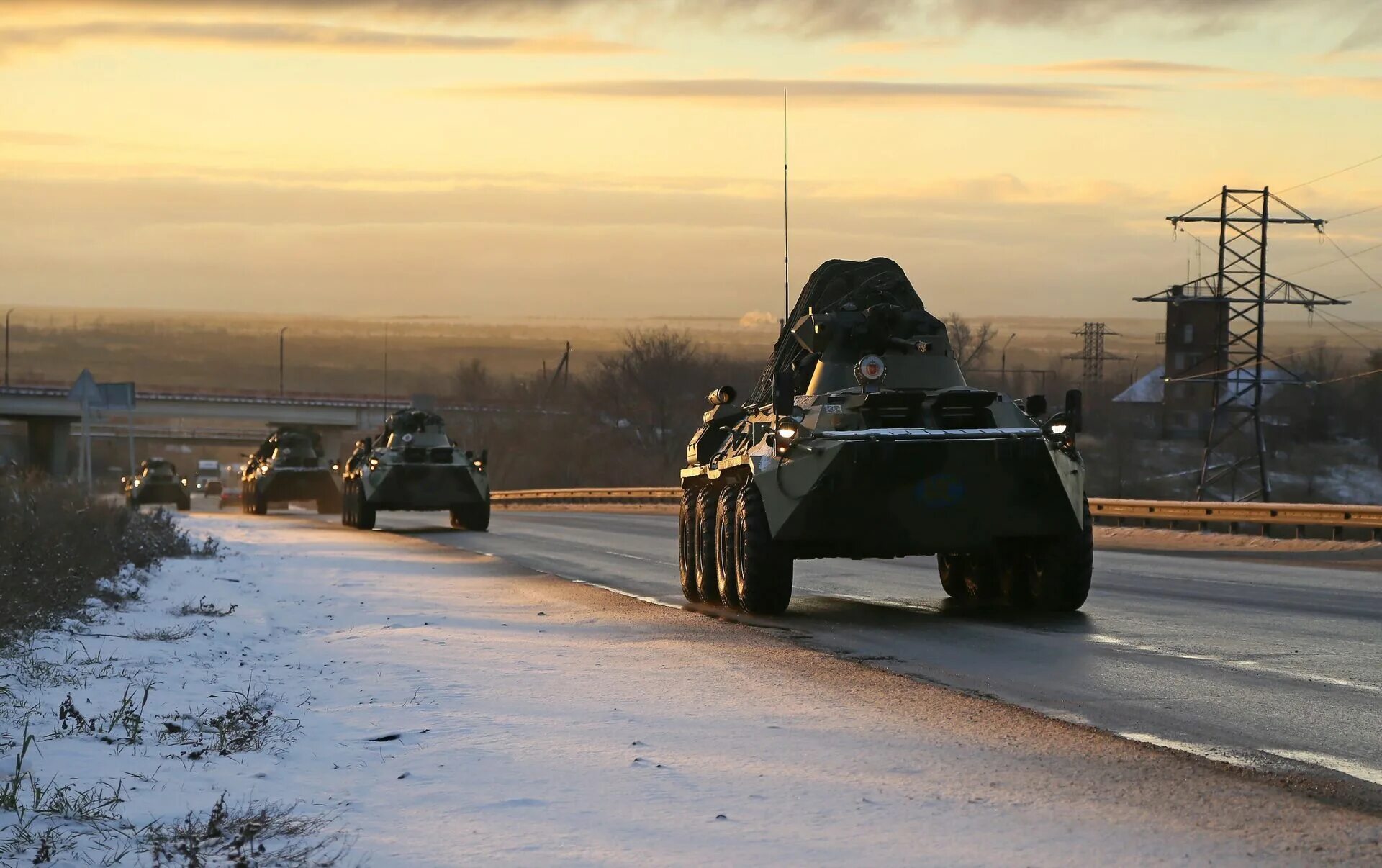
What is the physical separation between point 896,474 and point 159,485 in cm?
5277

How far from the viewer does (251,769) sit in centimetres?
749

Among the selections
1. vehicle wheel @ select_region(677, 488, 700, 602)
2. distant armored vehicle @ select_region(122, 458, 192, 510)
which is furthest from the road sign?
distant armored vehicle @ select_region(122, 458, 192, 510)

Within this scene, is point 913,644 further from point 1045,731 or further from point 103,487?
point 103,487

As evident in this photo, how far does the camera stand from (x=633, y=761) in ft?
25.4

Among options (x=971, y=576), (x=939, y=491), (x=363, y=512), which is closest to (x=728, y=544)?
(x=939, y=491)

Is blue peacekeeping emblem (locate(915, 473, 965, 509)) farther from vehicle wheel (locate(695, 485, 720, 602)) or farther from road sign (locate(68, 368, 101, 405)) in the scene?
road sign (locate(68, 368, 101, 405))

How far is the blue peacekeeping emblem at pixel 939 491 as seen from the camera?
14273 millimetres

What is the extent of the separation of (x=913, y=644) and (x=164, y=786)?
7.04 m

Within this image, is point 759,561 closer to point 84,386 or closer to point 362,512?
point 84,386

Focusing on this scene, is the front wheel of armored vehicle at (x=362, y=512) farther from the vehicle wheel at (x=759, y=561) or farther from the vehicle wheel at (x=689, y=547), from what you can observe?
the vehicle wheel at (x=759, y=561)

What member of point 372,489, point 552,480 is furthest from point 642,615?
point 552,480

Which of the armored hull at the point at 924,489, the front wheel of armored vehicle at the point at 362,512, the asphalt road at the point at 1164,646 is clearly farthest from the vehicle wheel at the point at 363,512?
the armored hull at the point at 924,489

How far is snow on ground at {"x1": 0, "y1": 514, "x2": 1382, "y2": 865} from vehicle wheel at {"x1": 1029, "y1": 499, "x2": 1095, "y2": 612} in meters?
3.10

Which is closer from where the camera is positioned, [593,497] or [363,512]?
[363,512]
